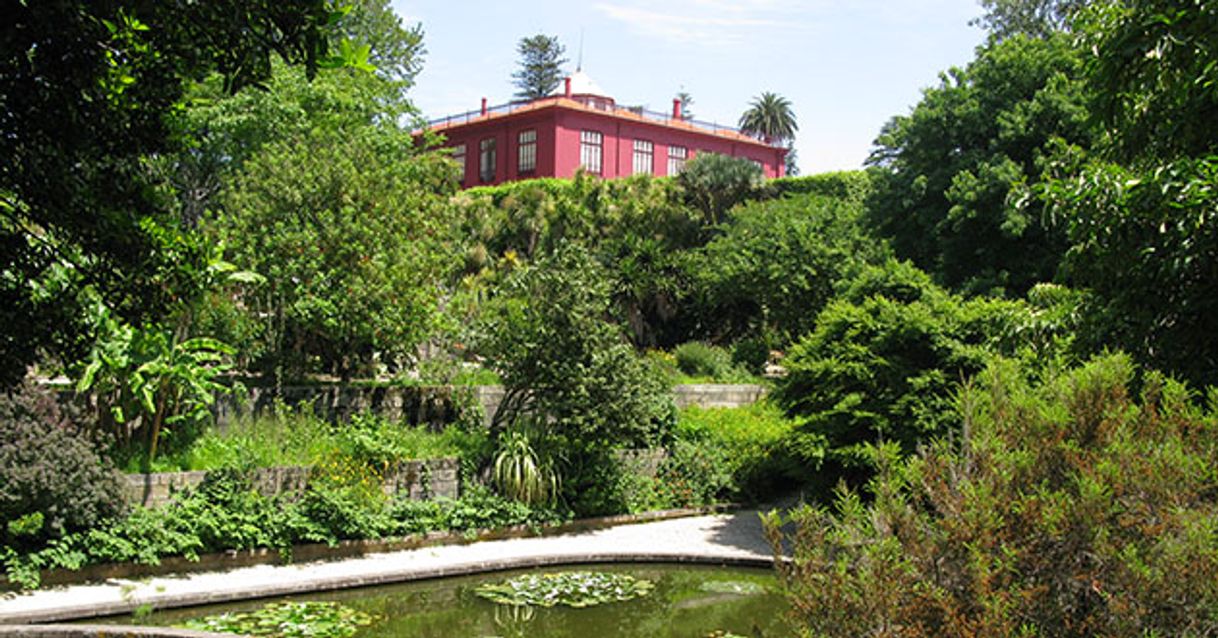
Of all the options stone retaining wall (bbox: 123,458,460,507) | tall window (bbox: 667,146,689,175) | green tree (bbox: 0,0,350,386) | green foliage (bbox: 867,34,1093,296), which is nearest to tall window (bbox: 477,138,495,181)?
tall window (bbox: 667,146,689,175)

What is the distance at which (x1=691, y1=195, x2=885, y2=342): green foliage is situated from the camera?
1001 inches

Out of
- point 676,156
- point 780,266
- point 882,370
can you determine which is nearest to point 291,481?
point 882,370

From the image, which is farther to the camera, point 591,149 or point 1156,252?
point 591,149

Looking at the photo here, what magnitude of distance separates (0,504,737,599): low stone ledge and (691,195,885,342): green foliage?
30.0 ft

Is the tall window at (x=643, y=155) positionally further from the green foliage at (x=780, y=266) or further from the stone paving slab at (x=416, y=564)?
the stone paving slab at (x=416, y=564)

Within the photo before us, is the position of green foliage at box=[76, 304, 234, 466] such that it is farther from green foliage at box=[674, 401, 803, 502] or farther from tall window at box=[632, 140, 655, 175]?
tall window at box=[632, 140, 655, 175]

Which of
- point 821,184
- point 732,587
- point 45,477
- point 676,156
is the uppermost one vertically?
point 676,156

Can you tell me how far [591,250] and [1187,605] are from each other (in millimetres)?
25045

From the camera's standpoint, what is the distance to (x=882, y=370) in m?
15.6

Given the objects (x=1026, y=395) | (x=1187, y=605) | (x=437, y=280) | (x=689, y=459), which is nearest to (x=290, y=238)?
(x=437, y=280)

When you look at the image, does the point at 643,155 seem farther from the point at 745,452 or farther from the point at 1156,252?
the point at 1156,252

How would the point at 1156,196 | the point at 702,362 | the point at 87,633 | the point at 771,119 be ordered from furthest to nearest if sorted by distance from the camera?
1. the point at 771,119
2. the point at 702,362
3. the point at 87,633
4. the point at 1156,196

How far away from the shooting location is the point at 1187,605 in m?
4.12

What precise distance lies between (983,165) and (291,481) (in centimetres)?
1394
